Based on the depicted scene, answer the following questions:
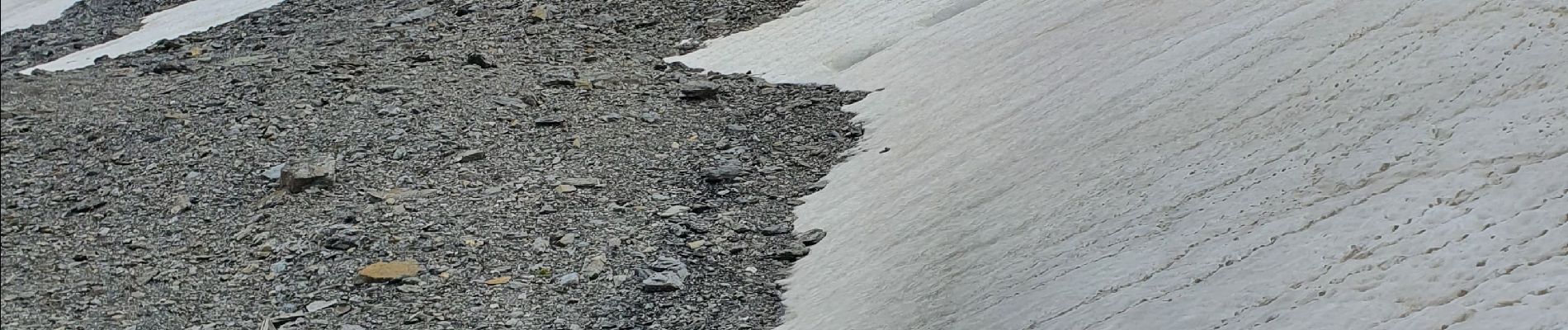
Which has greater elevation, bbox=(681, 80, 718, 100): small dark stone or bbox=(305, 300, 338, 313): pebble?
bbox=(681, 80, 718, 100): small dark stone

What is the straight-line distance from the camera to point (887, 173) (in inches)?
345

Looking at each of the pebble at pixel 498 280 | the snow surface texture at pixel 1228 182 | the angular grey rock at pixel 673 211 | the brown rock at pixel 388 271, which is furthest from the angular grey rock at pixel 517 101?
the pebble at pixel 498 280

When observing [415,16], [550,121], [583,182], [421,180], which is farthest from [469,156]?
[415,16]

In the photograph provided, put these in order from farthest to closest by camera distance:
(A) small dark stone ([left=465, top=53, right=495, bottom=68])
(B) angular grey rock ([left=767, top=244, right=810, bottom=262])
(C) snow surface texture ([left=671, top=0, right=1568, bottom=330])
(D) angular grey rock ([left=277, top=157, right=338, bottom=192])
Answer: (A) small dark stone ([left=465, top=53, right=495, bottom=68])
(D) angular grey rock ([left=277, top=157, right=338, bottom=192])
(B) angular grey rock ([left=767, top=244, right=810, bottom=262])
(C) snow surface texture ([left=671, top=0, right=1568, bottom=330])

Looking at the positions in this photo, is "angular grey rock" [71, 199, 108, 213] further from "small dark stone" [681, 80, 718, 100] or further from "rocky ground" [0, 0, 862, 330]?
"small dark stone" [681, 80, 718, 100]

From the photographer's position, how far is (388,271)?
8062 millimetres

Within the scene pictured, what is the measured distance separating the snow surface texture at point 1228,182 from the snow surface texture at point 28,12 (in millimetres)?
16454

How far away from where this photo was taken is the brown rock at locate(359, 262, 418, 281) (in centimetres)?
799

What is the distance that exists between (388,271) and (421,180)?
1.83 metres

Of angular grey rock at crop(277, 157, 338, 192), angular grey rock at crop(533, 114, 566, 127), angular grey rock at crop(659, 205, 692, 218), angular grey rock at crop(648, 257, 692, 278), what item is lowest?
angular grey rock at crop(648, 257, 692, 278)

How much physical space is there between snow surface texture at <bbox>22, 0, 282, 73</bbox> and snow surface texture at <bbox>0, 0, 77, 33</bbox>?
2408 millimetres

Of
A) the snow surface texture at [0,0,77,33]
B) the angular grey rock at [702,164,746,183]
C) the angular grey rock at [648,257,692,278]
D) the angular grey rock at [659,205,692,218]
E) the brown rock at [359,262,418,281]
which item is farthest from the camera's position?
the snow surface texture at [0,0,77,33]

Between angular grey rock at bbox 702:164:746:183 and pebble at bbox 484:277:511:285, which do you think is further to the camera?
angular grey rock at bbox 702:164:746:183

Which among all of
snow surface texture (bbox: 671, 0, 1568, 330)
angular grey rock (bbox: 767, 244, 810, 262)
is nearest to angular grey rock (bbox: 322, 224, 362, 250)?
angular grey rock (bbox: 767, 244, 810, 262)
